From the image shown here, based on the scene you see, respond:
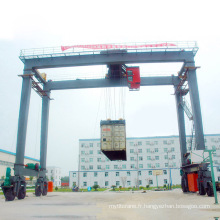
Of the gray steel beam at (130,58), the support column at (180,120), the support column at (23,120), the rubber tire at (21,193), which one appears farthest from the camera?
the support column at (180,120)

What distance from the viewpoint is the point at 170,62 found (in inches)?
699

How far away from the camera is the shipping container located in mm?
13688

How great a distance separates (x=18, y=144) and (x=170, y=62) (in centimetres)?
1364

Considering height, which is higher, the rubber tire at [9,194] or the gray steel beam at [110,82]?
the gray steel beam at [110,82]

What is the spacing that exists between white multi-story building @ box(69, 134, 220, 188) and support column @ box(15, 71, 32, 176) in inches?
1364

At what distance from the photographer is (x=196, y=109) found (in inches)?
636

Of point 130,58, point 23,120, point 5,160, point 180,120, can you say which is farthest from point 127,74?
point 5,160

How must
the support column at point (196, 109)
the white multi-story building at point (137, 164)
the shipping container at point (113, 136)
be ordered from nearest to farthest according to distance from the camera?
the shipping container at point (113, 136) < the support column at point (196, 109) < the white multi-story building at point (137, 164)

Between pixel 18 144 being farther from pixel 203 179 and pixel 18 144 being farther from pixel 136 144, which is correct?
pixel 136 144

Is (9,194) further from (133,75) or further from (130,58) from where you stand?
(130,58)

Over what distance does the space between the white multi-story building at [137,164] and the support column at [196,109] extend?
111ft

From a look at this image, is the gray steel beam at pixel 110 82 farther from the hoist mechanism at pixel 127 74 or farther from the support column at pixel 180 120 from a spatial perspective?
the support column at pixel 180 120

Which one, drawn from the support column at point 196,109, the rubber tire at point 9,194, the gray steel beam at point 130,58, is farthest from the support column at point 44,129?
the support column at point 196,109

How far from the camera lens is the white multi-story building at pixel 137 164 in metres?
49.2
